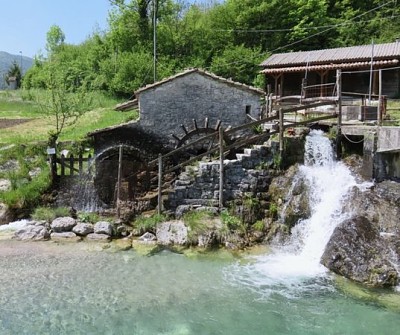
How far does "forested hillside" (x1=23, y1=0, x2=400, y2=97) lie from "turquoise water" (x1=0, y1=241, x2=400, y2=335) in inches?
876

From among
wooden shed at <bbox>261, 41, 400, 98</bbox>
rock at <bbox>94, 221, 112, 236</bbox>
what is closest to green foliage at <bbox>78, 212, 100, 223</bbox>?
rock at <bbox>94, 221, 112, 236</bbox>

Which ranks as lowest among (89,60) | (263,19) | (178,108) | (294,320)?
(294,320)

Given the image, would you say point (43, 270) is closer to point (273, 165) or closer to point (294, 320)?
point (294, 320)

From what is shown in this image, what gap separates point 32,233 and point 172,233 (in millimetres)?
4457

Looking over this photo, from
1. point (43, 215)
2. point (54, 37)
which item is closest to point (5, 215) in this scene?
point (43, 215)

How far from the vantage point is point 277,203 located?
13234mm

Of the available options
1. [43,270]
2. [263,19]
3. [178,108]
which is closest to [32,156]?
[178,108]

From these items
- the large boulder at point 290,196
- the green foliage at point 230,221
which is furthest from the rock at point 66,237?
the large boulder at point 290,196

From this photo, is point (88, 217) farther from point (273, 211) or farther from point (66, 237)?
point (273, 211)

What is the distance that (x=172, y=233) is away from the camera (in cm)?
1260

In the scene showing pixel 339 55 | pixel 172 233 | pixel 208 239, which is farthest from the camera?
pixel 339 55

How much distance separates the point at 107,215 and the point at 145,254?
9.94 feet

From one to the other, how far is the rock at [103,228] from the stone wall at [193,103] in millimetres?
4480

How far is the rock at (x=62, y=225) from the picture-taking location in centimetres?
1317
